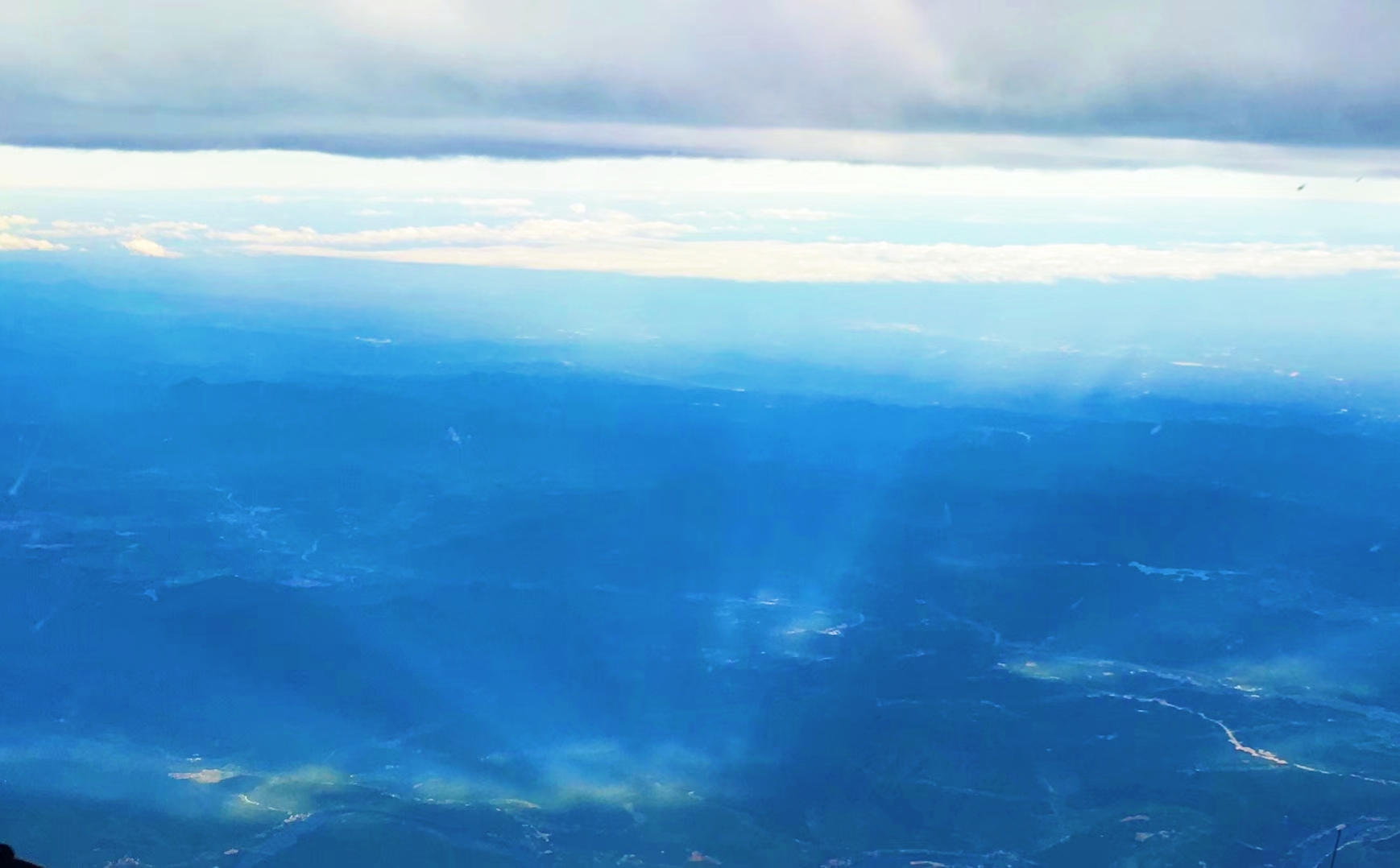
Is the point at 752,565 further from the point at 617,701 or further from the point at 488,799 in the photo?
the point at 488,799

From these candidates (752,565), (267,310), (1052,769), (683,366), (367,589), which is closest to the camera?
(1052,769)

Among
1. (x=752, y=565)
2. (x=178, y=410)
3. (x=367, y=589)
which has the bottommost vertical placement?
(x=367, y=589)

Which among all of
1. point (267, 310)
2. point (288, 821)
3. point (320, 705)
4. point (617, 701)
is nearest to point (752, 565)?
point (617, 701)

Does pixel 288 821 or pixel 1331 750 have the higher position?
pixel 1331 750

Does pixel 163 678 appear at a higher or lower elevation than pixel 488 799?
higher

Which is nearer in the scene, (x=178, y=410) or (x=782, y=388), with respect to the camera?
(x=178, y=410)

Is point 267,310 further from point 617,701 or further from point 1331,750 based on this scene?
point 1331,750

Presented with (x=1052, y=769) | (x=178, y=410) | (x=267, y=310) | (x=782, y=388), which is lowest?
(x=1052, y=769)

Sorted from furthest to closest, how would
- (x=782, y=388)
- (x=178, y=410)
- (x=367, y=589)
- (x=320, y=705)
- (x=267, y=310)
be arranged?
1. (x=267, y=310)
2. (x=782, y=388)
3. (x=178, y=410)
4. (x=367, y=589)
5. (x=320, y=705)

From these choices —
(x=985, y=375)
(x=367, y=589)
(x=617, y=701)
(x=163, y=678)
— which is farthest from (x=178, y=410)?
(x=985, y=375)
